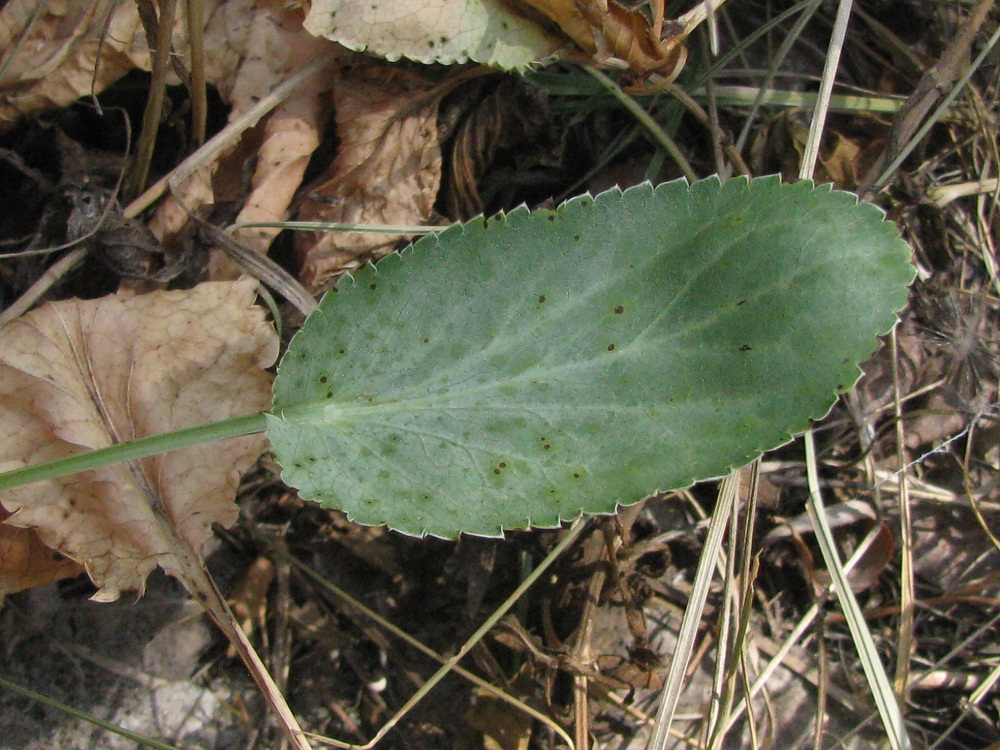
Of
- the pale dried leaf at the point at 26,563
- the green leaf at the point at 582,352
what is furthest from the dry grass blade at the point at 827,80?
the pale dried leaf at the point at 26,563

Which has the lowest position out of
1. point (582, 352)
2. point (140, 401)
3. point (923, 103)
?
point (140, 401)

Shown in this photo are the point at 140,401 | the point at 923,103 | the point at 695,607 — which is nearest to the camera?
the point at 140,401

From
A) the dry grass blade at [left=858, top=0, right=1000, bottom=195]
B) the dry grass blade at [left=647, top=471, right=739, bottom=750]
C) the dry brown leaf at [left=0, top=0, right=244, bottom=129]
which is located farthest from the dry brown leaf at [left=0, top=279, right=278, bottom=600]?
the dry grass blade at [left=858, top=0, right=1000, bottom=195]

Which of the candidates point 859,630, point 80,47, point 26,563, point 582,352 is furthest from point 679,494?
point 80,47

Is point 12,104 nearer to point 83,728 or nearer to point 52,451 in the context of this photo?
point 52,451

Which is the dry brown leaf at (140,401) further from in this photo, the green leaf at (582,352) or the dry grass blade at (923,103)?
the dry grass blade at (923,103)

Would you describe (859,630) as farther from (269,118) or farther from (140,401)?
(269,118)
